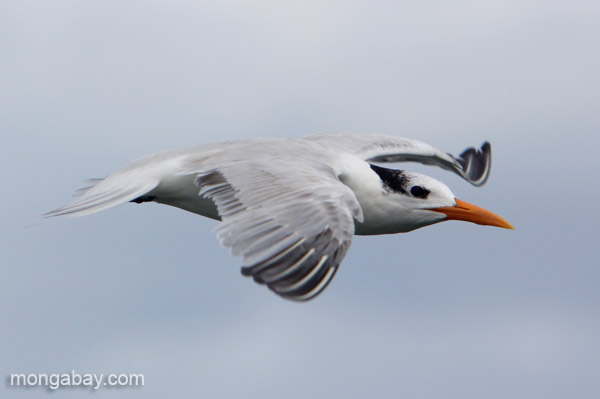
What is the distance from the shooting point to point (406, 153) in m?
13.4

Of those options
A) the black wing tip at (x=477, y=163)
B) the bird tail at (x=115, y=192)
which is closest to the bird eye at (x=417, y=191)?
the bird tail at (x=115, y=192)

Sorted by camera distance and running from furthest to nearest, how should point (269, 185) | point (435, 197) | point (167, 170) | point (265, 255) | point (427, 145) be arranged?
point (427, 145)
point (435, 197)
point (167, 170)
point (269, 185)
point (265, 255)

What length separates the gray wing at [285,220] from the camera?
777cm

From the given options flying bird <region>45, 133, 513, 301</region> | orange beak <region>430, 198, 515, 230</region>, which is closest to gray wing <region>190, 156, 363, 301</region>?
flying bird <region>45, 133, 513, 301</region>

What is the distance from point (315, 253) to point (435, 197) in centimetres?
351

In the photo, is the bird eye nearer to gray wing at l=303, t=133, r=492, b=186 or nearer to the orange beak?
the orange beak

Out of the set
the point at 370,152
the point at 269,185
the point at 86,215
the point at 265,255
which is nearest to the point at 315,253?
the point at 265,255

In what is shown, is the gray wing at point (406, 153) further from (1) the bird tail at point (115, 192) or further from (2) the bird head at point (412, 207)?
(1) the bird tail at point (115, 192)

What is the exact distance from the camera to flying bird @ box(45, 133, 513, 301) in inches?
314

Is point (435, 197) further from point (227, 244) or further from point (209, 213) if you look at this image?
point (227, 244)

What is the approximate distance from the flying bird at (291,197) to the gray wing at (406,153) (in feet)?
0.10

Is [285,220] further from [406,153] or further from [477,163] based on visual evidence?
[477,163]

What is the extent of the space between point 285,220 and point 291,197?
0.41 metres

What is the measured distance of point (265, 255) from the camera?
7922mm
